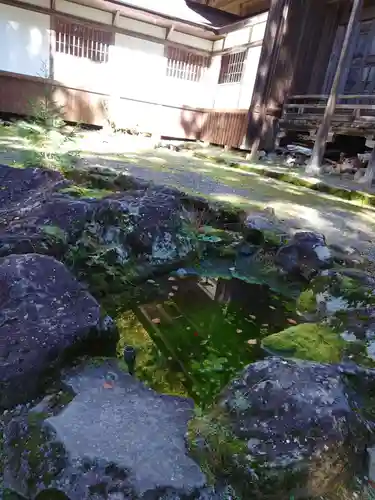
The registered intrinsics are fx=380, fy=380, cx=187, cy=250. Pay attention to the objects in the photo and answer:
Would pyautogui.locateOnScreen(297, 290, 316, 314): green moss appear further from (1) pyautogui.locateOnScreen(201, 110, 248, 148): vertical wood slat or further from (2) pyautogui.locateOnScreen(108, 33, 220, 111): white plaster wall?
(2) pyautogui.locateOnScreen(108, 33, 220, 111): white plaster wall

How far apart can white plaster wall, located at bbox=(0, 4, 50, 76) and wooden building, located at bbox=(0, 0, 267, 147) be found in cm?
3

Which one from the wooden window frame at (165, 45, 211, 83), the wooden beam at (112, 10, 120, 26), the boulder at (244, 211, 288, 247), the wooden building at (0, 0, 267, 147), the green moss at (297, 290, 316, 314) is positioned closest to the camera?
the green moss at (297, 290, 316, 314)

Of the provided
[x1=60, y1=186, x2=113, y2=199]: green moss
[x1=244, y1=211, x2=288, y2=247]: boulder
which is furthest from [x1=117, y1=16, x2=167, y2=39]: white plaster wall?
[x1=244, y1=211, x2=288, y2=247]: boulder

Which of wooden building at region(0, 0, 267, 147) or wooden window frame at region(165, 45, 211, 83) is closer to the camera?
wooden building at region(0, 0, 267, 147)

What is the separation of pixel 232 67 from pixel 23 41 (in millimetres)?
6671

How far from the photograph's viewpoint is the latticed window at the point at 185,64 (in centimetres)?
1345

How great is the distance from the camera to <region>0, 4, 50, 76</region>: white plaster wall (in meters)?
10.8

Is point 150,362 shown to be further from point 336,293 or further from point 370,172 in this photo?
point 370,172

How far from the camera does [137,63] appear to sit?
12.9m

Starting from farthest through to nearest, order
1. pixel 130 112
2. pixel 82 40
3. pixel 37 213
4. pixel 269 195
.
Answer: pixel 130 112 → pixel 82 40 → pixel 269 195 → pixel 37 213

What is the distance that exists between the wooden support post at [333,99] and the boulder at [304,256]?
5.74 metres

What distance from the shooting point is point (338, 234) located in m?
4.59

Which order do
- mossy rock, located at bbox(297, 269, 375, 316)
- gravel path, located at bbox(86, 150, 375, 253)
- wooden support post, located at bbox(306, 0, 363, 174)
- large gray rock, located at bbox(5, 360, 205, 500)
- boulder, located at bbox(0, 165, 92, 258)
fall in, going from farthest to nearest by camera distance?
wooden support post, located at bbox(306, 0, 363, 174) < gravel path, located at bbox(86, 150, 375, 253) < boulder, located at bbox(0, 165, 92, 258) < mossy rock, located at bbox(297, 269, 375, 316) < large gray rock, located at bbox(5, 360, 205, 500)


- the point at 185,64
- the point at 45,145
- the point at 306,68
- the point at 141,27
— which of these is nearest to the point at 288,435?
the point at 45,145
